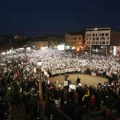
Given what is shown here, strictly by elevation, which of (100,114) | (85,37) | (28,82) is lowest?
(100,114)

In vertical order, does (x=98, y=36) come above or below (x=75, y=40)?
above

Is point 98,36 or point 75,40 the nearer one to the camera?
point 98,36

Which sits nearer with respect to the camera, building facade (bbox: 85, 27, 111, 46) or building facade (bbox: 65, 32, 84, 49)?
building facade (bbox: 85, 27, 111, 46)

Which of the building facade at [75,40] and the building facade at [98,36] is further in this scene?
the building facade at [75,40]

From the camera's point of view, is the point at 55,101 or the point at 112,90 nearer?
the point at 55,101

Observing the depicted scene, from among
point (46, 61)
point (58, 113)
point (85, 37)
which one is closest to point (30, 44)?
point (85, 37)

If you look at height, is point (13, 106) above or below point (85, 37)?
below

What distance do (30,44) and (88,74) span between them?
87.4 meters

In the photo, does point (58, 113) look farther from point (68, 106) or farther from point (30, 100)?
point (30, 100)

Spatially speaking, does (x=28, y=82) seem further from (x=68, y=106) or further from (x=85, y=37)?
(x=85, y=37)

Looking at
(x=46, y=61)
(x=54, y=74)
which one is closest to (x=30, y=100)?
(x=54, y=74)

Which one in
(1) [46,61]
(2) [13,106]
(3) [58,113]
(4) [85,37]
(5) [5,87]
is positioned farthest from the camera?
(4) [85,37]

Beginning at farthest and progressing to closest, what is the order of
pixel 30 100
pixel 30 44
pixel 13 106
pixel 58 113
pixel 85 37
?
pixel 30 44
pixel 85 37
pixel 13 106
pixel 30 100
pixel 58 113

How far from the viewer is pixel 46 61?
38.2m
